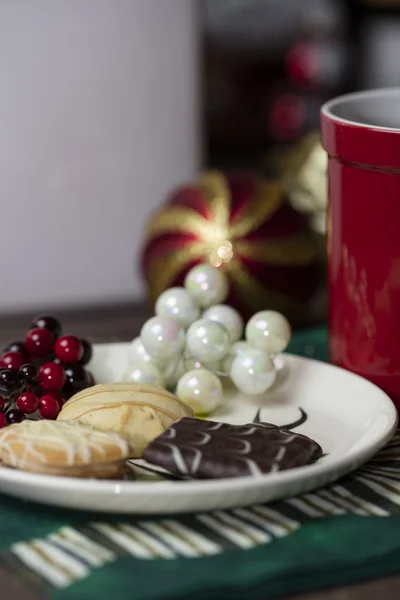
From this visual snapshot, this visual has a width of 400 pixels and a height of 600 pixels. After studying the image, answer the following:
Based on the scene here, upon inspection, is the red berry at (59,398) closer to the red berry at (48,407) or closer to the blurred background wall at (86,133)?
the red berry at (48,407)

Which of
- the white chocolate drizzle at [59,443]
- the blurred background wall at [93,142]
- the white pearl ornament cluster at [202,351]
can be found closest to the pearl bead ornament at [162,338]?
the white pearl ornament cluster at [202,351]

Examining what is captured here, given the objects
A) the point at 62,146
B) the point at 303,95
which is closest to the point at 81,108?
the point at 62,146

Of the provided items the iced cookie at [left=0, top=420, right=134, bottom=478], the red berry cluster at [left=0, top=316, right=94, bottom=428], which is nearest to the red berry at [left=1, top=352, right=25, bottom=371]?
the red berry cluster at [left=0, top=316, right=94, bottom=428]

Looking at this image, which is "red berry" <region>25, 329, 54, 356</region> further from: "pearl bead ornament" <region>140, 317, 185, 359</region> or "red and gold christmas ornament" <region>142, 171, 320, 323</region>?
"red and gold christmas ornament" <region>142, 171, 320, 323</region>

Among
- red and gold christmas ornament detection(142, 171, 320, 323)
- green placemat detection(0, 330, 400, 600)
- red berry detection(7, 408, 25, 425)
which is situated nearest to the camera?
green placemat detection(0, 330, 400, 600)

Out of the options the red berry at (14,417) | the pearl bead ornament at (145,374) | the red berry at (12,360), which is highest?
the red berry at (12,360)

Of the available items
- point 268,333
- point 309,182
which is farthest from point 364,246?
point 309,182
